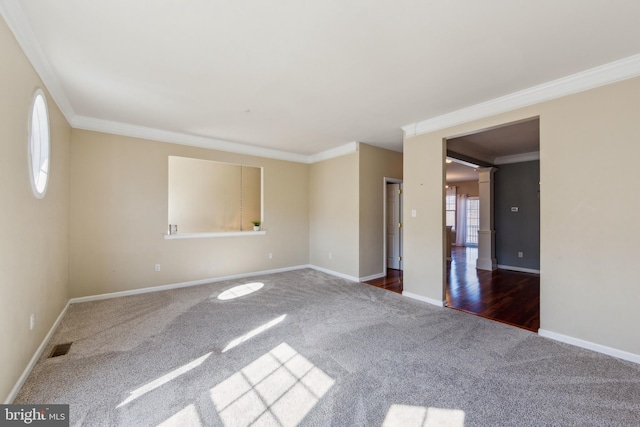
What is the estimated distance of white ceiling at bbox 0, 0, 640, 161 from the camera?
1831 mm

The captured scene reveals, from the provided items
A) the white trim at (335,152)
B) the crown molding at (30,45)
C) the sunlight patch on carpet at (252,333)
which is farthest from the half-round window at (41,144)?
the white trim at (335,152)

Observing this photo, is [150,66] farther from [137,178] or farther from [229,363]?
[229,363]

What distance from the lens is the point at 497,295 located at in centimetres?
432

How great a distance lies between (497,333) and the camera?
9.62 ft

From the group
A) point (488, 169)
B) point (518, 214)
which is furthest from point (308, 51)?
point (518, 214)

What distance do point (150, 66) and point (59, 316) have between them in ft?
10.4

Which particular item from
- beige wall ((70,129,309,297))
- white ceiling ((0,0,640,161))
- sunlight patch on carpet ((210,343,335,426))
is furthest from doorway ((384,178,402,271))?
sunlight patch on carpet ((210,343,335,426))

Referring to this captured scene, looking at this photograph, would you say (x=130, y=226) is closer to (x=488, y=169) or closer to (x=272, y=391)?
(x=272, y=391)

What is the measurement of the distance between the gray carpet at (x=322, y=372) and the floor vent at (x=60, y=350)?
0.06 m

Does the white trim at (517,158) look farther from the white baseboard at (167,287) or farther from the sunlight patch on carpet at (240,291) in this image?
the sunlight patch on carpet at (240,291)

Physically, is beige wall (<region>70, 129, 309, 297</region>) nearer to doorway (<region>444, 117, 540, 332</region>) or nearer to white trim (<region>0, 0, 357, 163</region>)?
white trim (<region>0, 0, 357, 163</region>)

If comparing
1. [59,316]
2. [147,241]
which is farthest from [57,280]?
[147,241]

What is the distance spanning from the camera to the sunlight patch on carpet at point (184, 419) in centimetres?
165

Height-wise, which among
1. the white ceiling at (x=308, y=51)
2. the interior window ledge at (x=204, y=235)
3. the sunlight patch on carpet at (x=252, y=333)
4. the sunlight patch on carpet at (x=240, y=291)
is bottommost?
the sunlight patch on carpet at (x=252, y=333)
